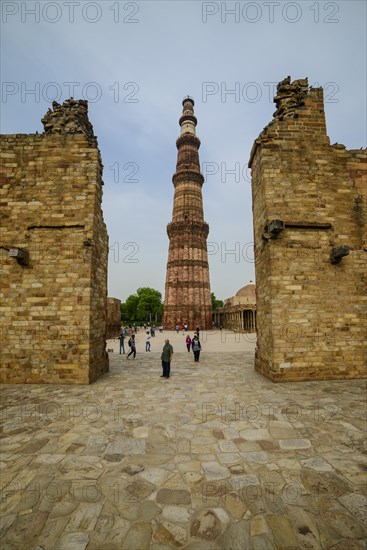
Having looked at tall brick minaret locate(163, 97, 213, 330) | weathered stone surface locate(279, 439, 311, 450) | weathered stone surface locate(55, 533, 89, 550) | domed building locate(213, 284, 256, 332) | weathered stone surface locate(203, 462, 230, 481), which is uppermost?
tall brick minaret locate(163, 97, 213, 330)

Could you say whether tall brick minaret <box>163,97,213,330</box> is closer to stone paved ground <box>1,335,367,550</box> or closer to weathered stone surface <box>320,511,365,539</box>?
stone paved ground <box>1,335,367,550</box>

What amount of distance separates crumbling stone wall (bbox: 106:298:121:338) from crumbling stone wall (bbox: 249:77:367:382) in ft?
54.8

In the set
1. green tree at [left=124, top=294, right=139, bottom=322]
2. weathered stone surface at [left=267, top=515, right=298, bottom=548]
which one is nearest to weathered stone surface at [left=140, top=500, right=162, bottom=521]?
weathered stone surface at [left=267, top=515, right=298, bottom=548]

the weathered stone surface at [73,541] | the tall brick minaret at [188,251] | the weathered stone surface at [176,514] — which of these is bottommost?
the weathered stone surface at [176,514]

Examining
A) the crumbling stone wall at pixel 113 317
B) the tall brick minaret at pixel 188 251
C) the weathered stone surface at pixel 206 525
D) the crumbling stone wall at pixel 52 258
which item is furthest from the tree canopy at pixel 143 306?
the weathered stone surface at pixel 206 525

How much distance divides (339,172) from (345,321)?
4540 millimetres

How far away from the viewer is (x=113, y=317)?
23.1m

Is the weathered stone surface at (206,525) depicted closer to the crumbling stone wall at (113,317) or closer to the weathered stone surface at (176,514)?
the weathered stone surface at (176,514)

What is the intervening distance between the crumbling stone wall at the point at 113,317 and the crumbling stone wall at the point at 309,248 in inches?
658

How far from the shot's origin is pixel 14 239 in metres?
7.86

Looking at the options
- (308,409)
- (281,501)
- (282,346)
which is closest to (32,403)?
(281,501)

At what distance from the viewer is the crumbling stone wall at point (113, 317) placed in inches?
896

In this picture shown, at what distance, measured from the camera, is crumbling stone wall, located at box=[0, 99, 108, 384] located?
7.37 meters

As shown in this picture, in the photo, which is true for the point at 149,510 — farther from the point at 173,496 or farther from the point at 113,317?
the point at 113,317
